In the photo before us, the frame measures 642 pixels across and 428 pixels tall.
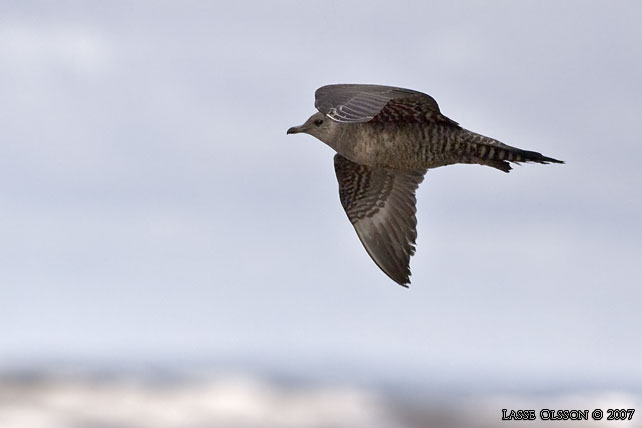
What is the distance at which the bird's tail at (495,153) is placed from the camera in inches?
696

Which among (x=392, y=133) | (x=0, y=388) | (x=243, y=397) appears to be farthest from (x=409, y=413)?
(x=392, y=133)

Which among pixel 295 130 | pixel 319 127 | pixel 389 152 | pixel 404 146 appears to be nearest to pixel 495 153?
pixel 404 146

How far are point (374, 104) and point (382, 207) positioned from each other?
4129 millimetres

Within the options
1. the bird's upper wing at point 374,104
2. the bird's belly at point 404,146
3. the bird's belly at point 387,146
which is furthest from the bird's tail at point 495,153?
the bird's belly at point 387,146

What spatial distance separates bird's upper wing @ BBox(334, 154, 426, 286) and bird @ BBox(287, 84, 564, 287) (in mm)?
16

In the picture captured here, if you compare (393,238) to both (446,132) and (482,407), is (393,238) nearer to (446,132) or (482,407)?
(446,132)

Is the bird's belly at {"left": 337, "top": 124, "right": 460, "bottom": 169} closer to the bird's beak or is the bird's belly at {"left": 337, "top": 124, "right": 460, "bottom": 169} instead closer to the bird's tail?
the bird's tail

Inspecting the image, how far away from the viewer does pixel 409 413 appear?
118ft

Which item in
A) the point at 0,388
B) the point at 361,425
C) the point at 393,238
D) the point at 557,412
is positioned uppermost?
the point at 0,388

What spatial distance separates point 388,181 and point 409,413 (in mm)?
16837

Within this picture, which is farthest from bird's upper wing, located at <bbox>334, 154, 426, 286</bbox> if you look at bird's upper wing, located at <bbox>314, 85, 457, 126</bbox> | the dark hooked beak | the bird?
bird's upper wing, located at <bbox>314, 85, 457, 126</bbox>

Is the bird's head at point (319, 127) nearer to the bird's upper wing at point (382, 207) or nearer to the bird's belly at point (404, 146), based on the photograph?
the bird's belly at point (404, 146)

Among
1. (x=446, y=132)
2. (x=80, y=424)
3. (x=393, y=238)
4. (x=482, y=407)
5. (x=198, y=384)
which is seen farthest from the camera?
(x=198, y=384)

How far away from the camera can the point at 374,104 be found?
16.7 metres
